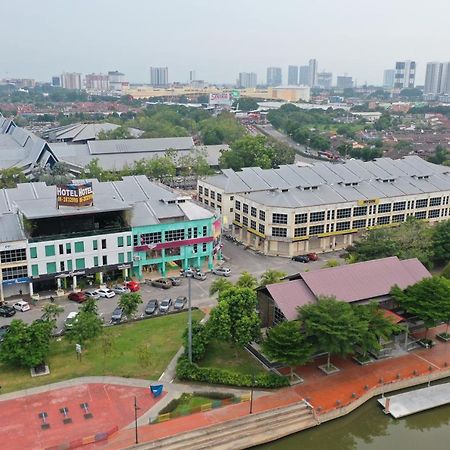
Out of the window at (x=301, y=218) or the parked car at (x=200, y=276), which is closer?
the parked car at (x=200, y=276)

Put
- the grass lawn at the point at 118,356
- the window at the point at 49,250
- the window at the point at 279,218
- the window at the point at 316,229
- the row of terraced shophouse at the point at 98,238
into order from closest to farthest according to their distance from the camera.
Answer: the grass lawn at the point at 118,356 < the row of terraced shophouse at the point at 98,238 < the window at the point at 49,250 < the window at the point at 279,218 < the window at the point at 316,229

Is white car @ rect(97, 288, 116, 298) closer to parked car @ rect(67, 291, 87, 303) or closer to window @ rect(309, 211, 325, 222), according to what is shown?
parked car @ rect(67, 291, 87, 303)

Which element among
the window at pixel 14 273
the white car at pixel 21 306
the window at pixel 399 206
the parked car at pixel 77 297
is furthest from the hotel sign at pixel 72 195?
the window at pixel 399 206

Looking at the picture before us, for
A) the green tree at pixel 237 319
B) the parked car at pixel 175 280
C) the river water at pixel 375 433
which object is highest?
the green tree at pixel 237 319

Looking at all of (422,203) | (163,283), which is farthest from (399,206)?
(163,283)

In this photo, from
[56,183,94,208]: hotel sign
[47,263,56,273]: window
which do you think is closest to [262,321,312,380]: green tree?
[47,263,56,273]: window

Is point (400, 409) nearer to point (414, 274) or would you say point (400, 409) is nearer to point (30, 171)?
point (414, 274)

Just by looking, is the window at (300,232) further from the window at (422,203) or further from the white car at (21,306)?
the white car at (21,306)
